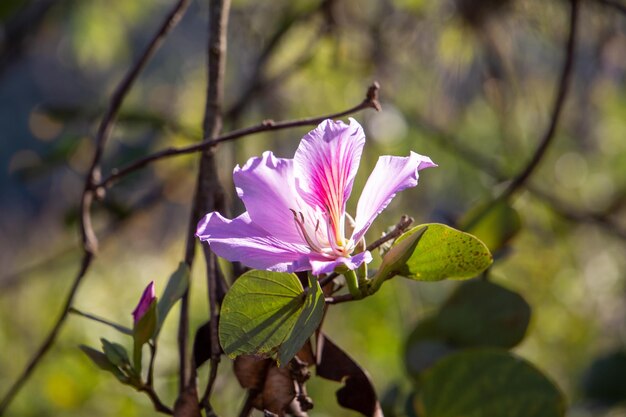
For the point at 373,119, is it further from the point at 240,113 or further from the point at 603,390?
the point at 603,390

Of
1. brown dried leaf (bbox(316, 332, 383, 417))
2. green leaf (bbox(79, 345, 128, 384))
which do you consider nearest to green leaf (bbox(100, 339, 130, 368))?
green leaf (bbox(79, 345, 128, 384))

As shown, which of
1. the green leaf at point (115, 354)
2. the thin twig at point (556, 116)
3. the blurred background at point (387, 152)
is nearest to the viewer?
the green leaf at point (115, 354)

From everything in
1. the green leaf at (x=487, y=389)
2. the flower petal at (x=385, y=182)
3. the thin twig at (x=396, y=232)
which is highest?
the flower petal at (x=385, y=182)

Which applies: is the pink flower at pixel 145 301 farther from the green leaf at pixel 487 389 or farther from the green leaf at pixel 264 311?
the green leaf at pixel 487 389

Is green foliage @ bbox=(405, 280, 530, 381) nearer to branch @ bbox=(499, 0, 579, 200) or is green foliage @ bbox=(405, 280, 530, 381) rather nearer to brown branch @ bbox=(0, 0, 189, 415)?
branch @ bbox=(499, 0, 579, 200)

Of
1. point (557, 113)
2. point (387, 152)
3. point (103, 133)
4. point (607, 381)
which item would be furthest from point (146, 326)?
point (387, 152)

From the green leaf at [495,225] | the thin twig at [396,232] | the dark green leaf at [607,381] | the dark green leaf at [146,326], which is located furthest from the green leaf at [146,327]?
the dark green leaf at [607,381]

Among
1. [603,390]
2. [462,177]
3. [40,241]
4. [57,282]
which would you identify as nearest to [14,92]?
[40,241]
